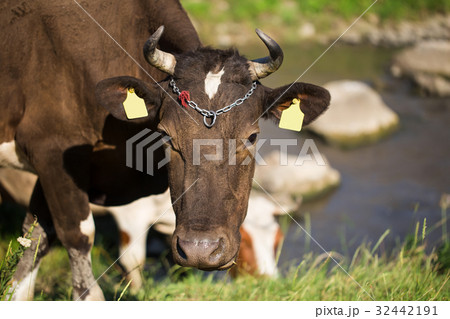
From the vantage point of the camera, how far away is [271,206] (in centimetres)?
761

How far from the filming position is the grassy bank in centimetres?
1828

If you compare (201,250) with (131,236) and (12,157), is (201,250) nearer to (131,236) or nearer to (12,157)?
(12,157)

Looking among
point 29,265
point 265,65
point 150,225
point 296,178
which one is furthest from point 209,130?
point 296,178

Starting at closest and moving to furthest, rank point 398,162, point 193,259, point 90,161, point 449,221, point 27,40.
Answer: point 193,259 < point 27,40 < point 90,161 < point 449,221 < point 398,162

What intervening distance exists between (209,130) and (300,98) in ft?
2.76

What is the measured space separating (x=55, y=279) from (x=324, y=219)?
497 centimetres

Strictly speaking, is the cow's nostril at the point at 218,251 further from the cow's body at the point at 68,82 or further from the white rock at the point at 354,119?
the white rock at the point at 354,119

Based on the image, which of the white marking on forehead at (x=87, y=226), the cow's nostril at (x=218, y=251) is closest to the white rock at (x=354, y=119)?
the white marking on forehead at (x=87, y=226)

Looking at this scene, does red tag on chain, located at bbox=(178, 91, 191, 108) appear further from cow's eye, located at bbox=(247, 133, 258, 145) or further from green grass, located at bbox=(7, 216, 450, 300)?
green grass, located at bbox=(7, 216, 450, 300)

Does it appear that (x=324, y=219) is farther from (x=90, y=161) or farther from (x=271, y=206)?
(x=90, y=161)

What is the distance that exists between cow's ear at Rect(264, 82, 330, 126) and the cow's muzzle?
1.08m

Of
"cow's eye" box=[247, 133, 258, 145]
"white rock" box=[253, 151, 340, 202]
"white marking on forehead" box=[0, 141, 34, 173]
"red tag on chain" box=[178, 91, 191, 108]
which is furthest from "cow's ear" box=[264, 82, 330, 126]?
"white rock" box=[253, 151, 340, 202]
